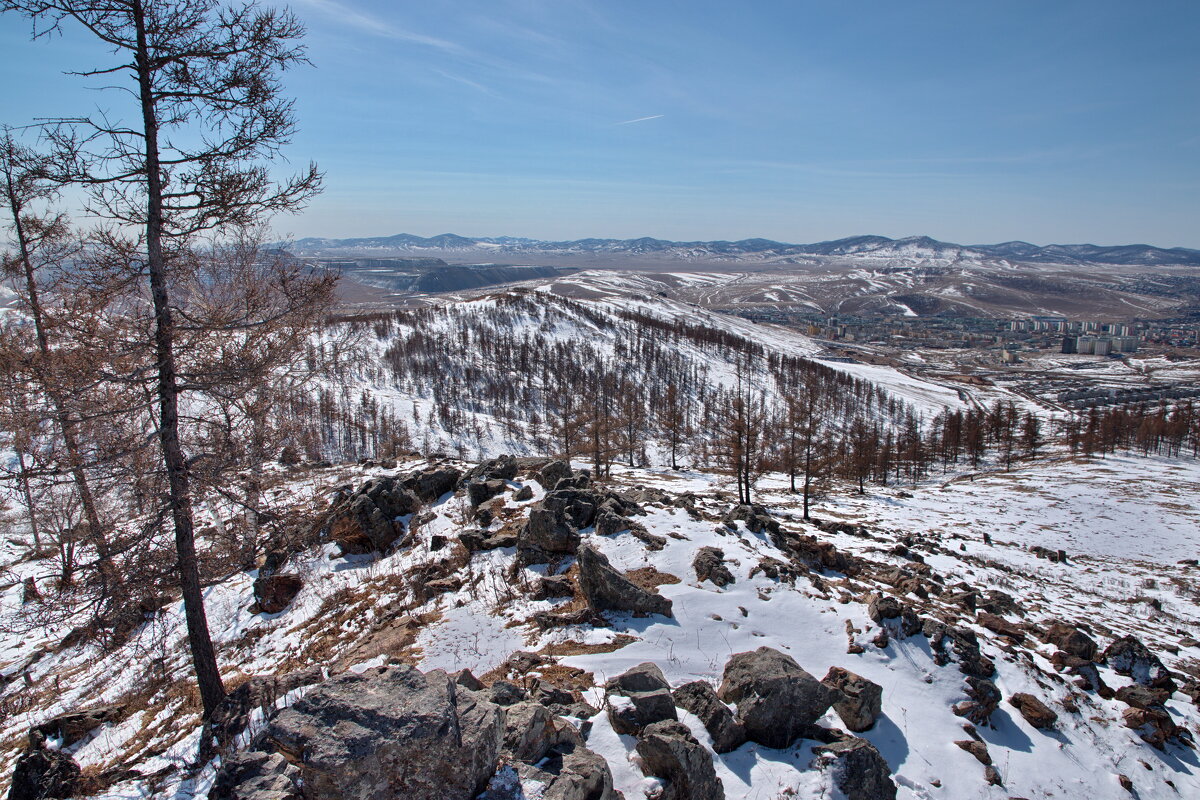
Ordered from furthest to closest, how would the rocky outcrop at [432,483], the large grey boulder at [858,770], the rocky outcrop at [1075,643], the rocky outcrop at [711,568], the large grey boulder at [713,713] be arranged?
the rocky outcrop at [432,483], the rocky outcrop at [1075,643], the rocky outcrop at [711,568], the large grey boulder at [713,713], the large grey boulder at [858,770]

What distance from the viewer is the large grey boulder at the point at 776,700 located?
320 inches

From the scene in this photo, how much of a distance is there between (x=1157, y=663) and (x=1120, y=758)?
5.41 meters

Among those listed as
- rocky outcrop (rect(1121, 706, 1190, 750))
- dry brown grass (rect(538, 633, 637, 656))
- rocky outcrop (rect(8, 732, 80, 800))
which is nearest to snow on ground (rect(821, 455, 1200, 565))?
rocky outcrop (rect(1121, 706, 1190, 750))

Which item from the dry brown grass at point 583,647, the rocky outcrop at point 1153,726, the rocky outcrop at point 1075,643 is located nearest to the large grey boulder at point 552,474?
the dry brown grass at point 583,647

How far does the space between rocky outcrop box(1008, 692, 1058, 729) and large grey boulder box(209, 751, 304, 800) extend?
41.3 ft

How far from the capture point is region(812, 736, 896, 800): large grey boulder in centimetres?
747

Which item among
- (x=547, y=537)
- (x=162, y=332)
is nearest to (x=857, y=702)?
(x=547, y=537)

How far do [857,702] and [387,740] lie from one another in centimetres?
754

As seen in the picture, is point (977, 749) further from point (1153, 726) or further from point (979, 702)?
point (1153, 726)

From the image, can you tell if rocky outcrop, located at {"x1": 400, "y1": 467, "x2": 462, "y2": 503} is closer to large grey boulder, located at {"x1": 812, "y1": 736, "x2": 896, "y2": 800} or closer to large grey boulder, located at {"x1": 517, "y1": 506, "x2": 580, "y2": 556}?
large grey boulder, located at {"x1": 517, "y1": 506, "x2": 580, "y2": 556}

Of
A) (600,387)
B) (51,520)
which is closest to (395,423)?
(600,387)

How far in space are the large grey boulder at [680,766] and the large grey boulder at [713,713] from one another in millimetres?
815

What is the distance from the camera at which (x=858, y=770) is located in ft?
25.0

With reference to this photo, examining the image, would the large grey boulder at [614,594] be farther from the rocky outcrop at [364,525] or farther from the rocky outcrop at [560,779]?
the rocky outcrop at [364,525]
